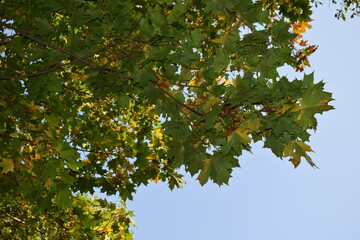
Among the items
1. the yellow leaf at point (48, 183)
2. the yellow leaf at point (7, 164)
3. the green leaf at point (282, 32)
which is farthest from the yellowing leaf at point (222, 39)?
the yellow leaf at point (7, 164)

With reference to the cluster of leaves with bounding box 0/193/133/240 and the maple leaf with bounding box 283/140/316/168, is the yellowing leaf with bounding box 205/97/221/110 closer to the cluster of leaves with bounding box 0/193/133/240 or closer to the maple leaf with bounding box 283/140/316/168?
the maple leaf with bounding box 283/140/316/168

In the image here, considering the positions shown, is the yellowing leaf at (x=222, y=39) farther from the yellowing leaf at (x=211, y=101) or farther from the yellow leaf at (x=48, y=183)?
the yellow leaf at (x=48, y=183)

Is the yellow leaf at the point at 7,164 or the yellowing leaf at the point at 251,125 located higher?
the yellow leaf at the point at 7,164

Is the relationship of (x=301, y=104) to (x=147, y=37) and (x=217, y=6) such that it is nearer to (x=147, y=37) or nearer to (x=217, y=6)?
(x=217, y=6)

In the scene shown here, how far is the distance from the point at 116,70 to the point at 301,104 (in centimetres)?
177

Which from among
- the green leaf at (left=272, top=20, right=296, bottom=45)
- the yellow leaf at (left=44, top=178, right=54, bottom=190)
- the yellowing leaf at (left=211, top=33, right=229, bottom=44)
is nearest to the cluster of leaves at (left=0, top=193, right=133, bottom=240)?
the yellow leaf at (left=44, top=178, right=54, bottom=190)

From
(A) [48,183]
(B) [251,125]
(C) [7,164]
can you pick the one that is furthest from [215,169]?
(C) [7,164]

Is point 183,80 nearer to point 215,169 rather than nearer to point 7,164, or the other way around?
point 215,169

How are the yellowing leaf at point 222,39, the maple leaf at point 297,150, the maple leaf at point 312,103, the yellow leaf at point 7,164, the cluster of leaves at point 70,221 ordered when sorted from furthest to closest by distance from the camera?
the cluster of leaves at point 70,221 → the yellow leaf at point 7,164 → the yellowing leaf at point 222,39 → the maple leaf at point 297,150 → the maple leaf at point 312,103

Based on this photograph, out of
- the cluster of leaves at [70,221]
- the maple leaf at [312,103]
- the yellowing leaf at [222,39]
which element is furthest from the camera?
the cluster of leaves at [70,221]

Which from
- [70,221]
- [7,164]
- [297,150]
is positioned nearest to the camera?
[297,150]

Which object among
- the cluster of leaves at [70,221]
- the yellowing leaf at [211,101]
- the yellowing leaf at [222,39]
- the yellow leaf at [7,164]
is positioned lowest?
the yellowing leaf at [211,101]

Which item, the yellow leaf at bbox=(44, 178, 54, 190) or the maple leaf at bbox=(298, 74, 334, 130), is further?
the yellow leaf at bbox=(44, 178, 54, 190)

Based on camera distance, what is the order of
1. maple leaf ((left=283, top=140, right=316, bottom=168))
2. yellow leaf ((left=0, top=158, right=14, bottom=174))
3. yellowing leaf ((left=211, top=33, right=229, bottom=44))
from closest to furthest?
maple leaf ((left=283, top=140, right=316, bottom=168)) → yellowing leaf ((left=211, top=33, right=229, bottom=44)) → yellow leaf ((left=0, top=158, right=14, bottom=174))
